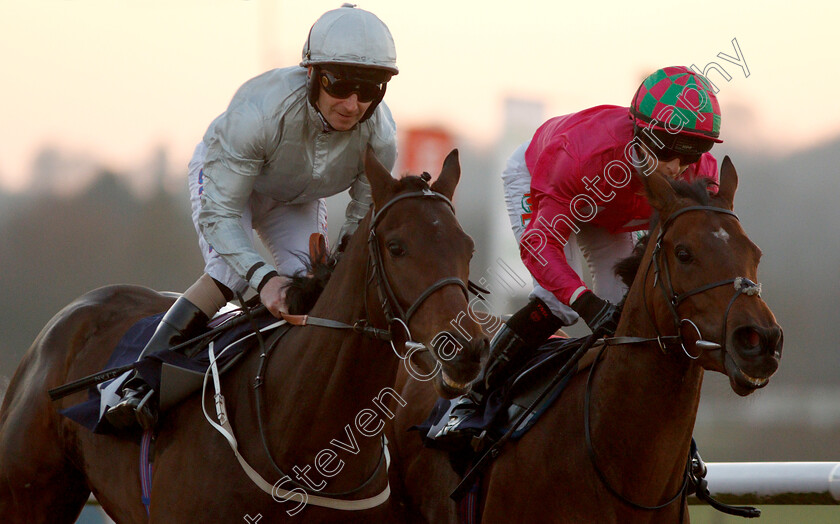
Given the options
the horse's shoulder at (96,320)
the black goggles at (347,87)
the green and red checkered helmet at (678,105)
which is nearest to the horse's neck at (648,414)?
the green and red checkered helmet at (678,105)

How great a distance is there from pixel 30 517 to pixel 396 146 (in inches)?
90.8

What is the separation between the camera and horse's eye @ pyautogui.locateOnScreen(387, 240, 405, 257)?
2721 mm

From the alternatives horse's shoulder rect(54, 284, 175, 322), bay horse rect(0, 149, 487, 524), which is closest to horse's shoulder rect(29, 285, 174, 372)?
horse's shoulder rect(54, 284, 175, 322)

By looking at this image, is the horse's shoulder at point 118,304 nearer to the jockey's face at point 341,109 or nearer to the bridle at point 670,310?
the jockey's face at point 341,109

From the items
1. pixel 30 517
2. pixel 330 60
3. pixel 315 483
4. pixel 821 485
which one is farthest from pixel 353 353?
pixel 821 485

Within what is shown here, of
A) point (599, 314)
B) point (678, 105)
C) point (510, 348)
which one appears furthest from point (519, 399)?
point (678, 105)

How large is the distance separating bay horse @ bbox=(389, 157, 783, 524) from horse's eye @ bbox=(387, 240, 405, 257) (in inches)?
37.1

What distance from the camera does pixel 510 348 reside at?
12.7ft

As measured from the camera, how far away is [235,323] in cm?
354

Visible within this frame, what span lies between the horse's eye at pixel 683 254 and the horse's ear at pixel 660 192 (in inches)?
7.7

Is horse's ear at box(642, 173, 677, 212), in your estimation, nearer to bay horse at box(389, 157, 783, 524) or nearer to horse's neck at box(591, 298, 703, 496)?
bay horse at box(389, 157, 783, 524)

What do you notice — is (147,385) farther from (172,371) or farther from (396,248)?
(396,248)

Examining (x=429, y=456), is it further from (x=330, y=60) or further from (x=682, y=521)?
(x=330, y=60)

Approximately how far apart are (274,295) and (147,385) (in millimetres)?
699
